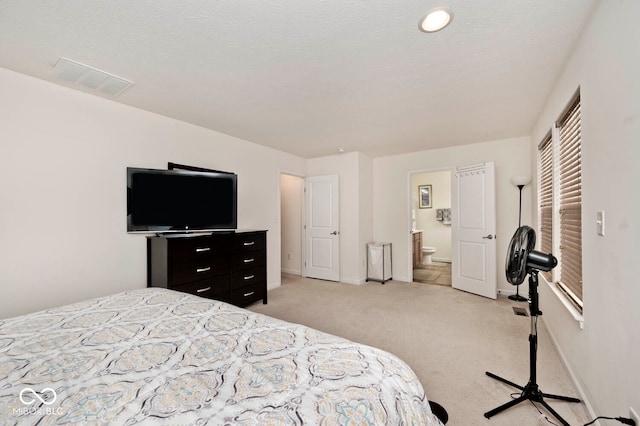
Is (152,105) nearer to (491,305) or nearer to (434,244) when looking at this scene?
(491,305)

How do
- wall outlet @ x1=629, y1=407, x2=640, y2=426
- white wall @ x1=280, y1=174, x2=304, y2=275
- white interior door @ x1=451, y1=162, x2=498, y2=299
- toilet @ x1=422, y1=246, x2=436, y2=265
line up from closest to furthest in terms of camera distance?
wall outlet @ x1=629, y1=407, x2=640, y2=426
white interior door @ x1=451, y1=162, x2=498, y2=299
white wall @ x1=280, y1=174, x2=304, y2=275
toilet @ x1=422, y1=246, x2=436, y2=265

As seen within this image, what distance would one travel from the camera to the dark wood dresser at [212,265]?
276 centimetres

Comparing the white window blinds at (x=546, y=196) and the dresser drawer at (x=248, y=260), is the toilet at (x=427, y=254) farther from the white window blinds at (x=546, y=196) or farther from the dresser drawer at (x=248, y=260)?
the dresser drawer at (x=248, y=260)

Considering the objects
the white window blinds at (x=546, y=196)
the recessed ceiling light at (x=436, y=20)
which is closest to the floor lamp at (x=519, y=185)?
the white window blinds at (x=546, y=196)

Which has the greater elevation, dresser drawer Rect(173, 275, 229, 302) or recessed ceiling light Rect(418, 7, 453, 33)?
recessed ceiling light Rect(418, 7, 453, 33)

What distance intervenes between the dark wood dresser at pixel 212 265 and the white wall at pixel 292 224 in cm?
197

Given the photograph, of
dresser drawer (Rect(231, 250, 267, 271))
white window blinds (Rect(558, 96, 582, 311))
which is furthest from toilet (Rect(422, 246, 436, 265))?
dresser drawer (Rect(231, 250, 267, 271))

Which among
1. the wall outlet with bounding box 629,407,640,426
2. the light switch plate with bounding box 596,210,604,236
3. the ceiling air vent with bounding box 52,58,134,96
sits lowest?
the wall outlet with bounding box 629,407,640,426

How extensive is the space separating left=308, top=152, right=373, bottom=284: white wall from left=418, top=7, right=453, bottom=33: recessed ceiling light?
3.24m

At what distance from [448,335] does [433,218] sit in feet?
16.1

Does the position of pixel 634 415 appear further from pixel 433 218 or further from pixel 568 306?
pixel 433 218

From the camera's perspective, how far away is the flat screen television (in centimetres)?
277

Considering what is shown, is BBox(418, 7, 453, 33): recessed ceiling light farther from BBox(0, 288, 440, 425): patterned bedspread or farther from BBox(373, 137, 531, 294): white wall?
BBox(373, 137, 531, 294): white wall

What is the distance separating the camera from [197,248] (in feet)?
9.69
